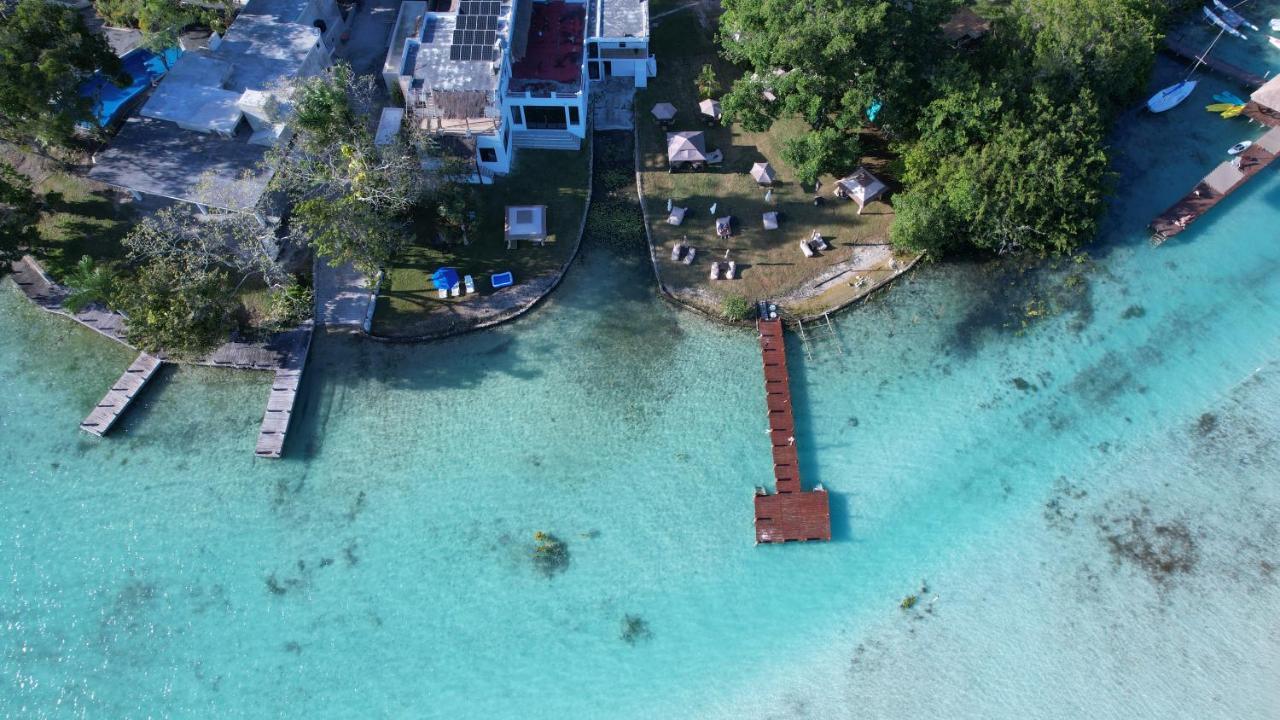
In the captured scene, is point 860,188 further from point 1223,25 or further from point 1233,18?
point 1233,18

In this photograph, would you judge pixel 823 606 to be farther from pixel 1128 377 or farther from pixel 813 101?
pixel 813 101

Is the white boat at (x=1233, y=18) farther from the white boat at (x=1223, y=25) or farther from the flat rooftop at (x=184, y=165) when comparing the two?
the flat rooftop at (x=184, y=165)

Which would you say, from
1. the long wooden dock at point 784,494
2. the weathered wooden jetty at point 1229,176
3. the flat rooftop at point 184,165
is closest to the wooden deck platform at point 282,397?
the flat rooftop at point 184,165

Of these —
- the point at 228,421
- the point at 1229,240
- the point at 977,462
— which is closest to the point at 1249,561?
the point at 977,462

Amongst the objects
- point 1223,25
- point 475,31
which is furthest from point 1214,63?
point 475,31

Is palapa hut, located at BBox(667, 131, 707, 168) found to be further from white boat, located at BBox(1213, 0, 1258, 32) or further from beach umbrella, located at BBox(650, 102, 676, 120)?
white boat, located at BBox(1213, 0, 1258, 32)
